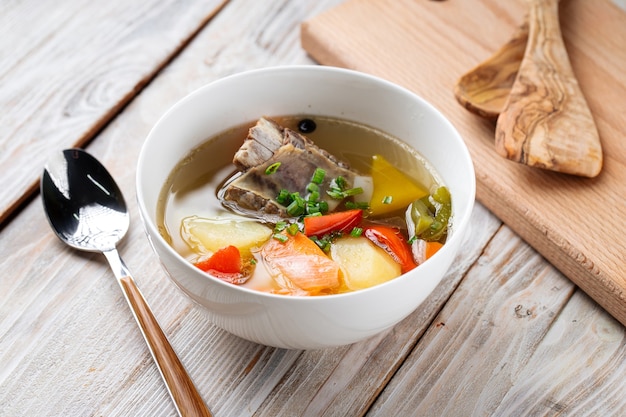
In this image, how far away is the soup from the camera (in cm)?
147

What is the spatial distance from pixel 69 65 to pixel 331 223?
1.19 meters

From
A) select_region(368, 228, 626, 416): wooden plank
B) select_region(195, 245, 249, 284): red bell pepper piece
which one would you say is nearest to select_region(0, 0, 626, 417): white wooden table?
select_region(368, 228, 626, 416): wooden plank

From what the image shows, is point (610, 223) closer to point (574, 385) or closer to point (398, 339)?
point (574, 385)

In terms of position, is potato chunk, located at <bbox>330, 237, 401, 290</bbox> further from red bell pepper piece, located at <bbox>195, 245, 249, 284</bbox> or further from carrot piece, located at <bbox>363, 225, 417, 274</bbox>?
red bell pepper piece, located at <bbox>195, 245, 249, 284</bbox>

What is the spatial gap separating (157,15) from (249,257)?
51.4 inches

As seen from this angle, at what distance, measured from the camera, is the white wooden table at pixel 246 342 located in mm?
1489

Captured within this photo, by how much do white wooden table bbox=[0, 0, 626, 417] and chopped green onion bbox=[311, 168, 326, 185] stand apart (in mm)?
390

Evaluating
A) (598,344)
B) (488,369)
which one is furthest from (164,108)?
(598,344)

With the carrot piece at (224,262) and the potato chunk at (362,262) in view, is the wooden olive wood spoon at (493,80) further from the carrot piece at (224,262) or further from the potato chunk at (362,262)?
the carrot piece at (224,262)

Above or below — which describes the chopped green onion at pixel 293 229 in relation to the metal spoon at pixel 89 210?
above

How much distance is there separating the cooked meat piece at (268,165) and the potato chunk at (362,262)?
147 mm

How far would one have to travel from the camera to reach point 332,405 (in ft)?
4.84

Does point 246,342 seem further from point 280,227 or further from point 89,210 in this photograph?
point 89,210

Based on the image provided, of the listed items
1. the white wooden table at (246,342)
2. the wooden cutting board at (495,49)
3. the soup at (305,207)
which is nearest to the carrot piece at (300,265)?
the soup at (305,207)
